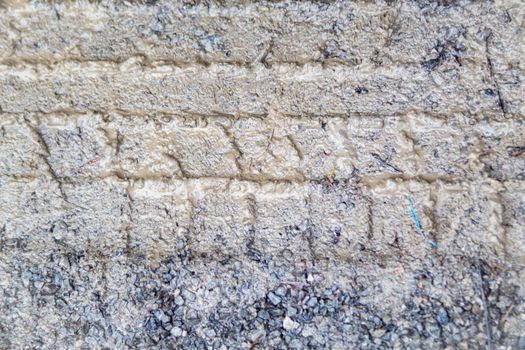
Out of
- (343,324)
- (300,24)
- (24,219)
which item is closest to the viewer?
(343,324)

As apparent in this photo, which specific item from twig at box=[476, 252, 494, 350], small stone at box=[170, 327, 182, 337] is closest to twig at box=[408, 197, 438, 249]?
twig at box=[476, 252, 494, 350]

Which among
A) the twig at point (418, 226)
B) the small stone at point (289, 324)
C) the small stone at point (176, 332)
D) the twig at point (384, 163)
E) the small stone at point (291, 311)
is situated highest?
the twig at point (384, 163)

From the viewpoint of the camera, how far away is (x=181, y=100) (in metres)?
1.71

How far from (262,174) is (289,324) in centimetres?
43

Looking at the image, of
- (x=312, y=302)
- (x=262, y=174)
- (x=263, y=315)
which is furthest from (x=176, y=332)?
(x=262, y=174)

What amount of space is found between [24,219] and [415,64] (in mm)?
1232

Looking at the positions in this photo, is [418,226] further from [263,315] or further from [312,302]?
[263,315]

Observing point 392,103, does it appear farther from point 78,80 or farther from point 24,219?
point 24,219

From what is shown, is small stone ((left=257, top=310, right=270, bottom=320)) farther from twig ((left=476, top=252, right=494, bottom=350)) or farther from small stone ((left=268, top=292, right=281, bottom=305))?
twig ((left=476, top=252, right=494, bottom=350))

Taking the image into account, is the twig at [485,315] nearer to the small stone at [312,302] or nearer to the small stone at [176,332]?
the small stone at [312,302]

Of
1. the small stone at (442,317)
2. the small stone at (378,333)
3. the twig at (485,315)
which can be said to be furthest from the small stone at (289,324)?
the twig at (485,315)

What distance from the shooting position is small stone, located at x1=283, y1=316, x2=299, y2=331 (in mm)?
1536

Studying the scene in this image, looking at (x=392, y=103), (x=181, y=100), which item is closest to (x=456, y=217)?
(x=392, y=103)

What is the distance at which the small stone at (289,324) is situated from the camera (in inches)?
60.5
